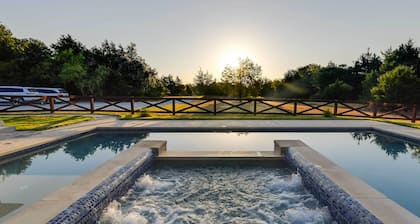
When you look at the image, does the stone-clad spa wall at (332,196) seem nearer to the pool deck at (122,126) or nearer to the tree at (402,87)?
the pool deck at (122,126)

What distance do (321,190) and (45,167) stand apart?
5405mm

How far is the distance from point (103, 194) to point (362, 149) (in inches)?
262

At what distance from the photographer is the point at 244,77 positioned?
3316cm

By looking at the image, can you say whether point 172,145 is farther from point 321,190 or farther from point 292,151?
point 321,190

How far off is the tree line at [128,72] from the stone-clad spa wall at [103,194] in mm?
21457

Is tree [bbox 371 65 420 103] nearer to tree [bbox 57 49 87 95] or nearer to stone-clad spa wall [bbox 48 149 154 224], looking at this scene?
stone-clad spa wall [bbox 48 149 154 224]

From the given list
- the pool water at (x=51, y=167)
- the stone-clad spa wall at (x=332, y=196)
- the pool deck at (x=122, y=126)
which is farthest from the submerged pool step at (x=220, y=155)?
the pool deck at (x=122, y=126)

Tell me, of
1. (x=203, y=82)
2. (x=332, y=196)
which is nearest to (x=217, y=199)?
(x=332, y=196)

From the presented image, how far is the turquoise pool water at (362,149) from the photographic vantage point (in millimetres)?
4195

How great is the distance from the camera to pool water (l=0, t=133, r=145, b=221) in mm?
3809

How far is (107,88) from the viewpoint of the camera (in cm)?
2716

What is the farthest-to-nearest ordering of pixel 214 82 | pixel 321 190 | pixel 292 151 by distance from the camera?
1. pixel 214 82
2. pixel 292 151
3. pixel 321 190

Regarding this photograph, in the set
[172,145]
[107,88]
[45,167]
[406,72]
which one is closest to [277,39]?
[406,72]

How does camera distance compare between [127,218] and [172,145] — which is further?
[172,145]
